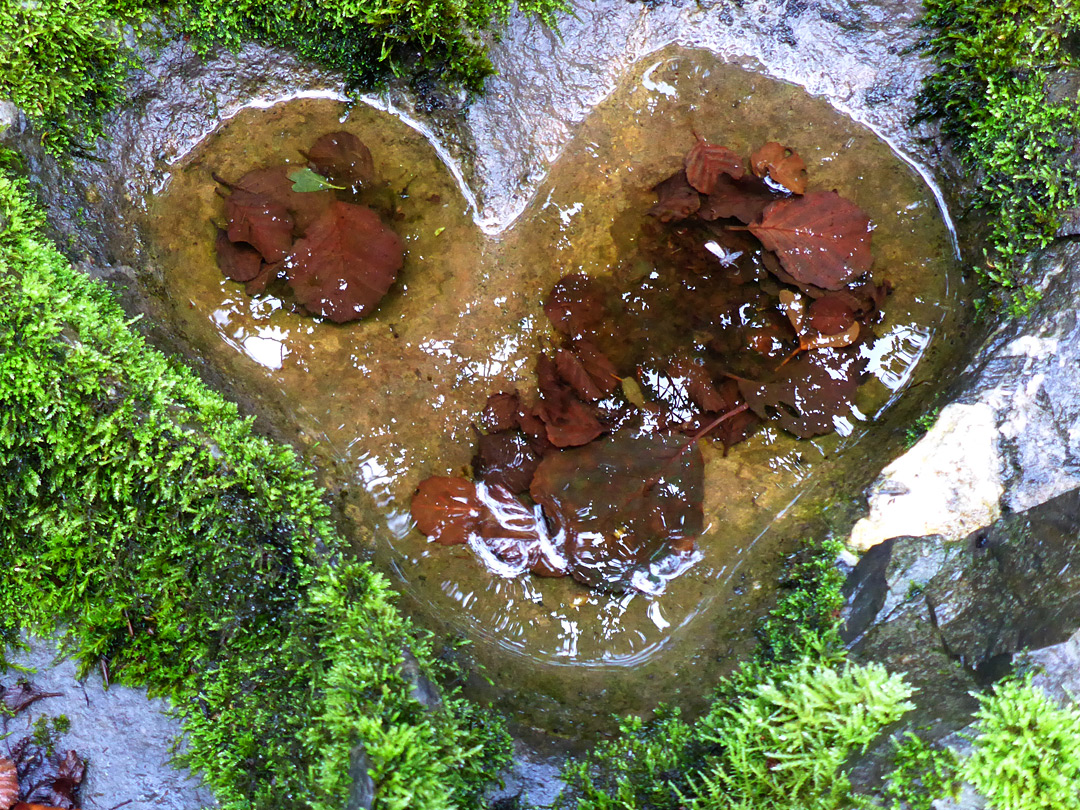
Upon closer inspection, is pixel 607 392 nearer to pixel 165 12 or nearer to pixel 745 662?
pixel 745 662

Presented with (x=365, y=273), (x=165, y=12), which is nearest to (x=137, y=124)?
(x=165, y=12)

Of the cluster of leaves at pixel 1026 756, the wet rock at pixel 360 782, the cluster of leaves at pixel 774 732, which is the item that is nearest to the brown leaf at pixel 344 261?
the wet rock at pixel 360 782

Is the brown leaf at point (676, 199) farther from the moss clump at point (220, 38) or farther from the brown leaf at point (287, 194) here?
the brown leaf at point (287, 194)

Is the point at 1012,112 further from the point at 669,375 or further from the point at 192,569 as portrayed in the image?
the point at 192,569

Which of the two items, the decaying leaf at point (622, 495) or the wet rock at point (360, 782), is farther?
the decaying leaf at point (622, 495)

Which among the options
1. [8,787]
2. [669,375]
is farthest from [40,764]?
[669,375]

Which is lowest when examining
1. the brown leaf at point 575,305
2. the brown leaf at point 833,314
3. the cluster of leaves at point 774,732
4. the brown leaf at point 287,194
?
the cluster of leaves at point 774,732
